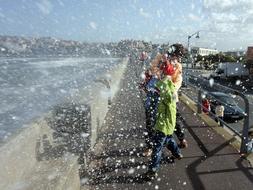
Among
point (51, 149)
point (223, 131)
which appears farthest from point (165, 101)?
point (223, 131)

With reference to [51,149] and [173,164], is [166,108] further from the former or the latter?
[51,149]

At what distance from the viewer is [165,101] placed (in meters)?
5.44

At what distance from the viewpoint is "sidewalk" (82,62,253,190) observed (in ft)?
16.5

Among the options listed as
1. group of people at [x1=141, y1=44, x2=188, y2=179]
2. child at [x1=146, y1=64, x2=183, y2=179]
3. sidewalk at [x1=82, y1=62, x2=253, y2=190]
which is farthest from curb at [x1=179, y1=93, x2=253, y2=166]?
child at [x1=146, y1=64, x2=183, y2=179]

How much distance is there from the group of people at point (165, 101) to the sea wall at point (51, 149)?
1.05 metres

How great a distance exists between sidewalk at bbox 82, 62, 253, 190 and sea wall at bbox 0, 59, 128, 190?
436 millimetres

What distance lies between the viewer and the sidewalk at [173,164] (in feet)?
16.5

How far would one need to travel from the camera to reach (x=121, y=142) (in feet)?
23.5

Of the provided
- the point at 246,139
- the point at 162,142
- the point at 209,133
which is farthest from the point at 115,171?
the point at 209,133

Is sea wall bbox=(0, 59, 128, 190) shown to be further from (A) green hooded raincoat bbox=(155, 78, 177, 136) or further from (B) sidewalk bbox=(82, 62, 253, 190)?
(A) green hooded raincoat bbox=(155, 78, 177, 136)

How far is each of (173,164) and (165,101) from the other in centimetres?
110

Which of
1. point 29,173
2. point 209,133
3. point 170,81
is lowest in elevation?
point 209,133

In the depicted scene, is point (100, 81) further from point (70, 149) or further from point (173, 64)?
point (70, 149)

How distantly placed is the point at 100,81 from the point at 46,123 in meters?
5.03
